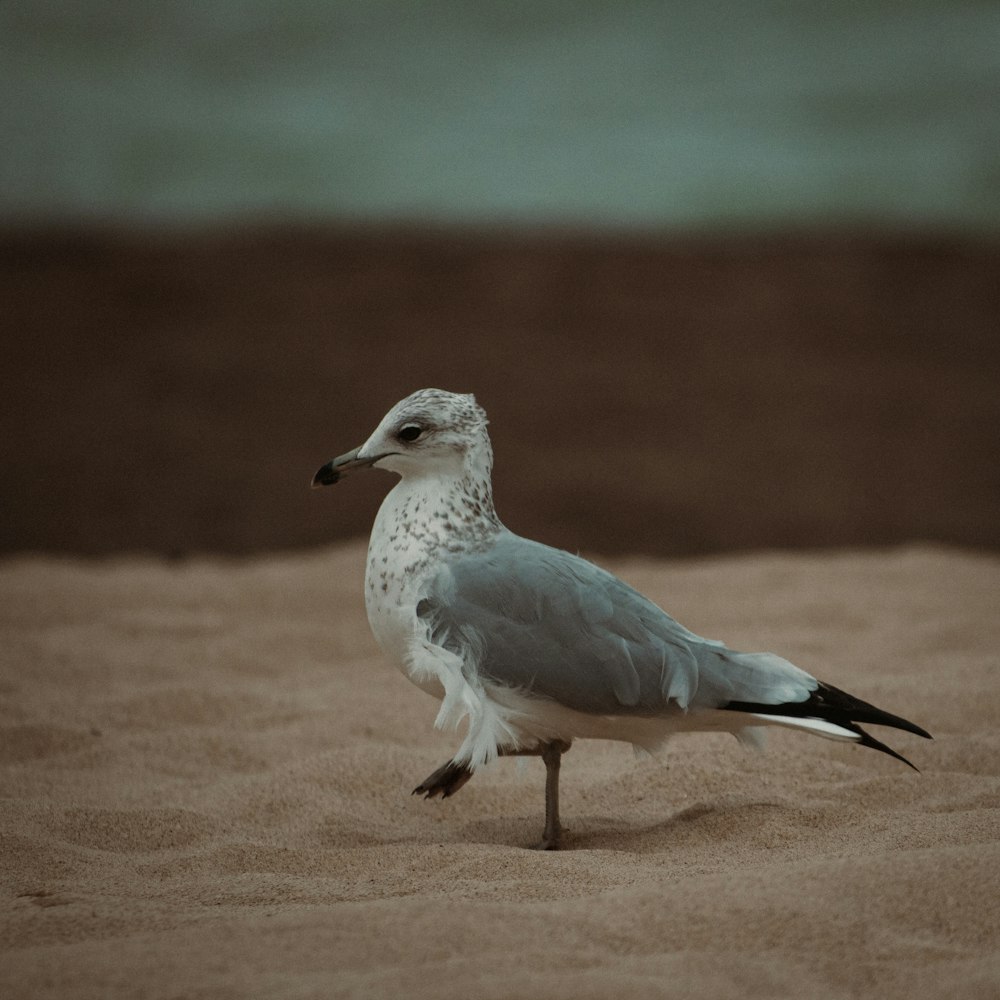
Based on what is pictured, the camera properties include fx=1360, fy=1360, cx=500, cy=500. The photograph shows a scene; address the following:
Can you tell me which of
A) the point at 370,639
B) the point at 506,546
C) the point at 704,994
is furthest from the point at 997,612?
the point at 704,994

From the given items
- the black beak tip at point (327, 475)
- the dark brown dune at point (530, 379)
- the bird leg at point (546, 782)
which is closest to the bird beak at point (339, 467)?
the black beak tip at point (327, 475)

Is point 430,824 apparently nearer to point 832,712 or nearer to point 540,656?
point 540,656

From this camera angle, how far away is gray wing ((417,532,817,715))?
8.91 feet

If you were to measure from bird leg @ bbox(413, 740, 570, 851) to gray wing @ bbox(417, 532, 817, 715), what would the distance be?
20 cm

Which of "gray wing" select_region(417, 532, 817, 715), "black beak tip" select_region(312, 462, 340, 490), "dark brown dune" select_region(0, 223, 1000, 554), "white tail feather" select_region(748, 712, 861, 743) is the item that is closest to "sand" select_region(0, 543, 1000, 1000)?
"white tail feather" select_region(748, 712, 861, 743)

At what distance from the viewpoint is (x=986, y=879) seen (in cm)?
218

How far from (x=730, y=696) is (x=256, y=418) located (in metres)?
6.55

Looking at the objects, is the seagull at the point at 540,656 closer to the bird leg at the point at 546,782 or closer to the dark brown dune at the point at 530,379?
the bird leg at the point at 546,782

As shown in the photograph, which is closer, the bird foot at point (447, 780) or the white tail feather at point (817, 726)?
the white tail feather at point (817, 726)

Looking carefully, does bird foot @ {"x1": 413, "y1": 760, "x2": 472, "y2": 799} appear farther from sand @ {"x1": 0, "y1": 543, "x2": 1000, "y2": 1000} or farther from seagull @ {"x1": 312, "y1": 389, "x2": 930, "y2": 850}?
sand @ {"x1": 0, "y1": 543, "x2": 1000, "y2": 1000}

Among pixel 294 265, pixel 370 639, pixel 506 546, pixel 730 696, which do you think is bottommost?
pixel 370 639

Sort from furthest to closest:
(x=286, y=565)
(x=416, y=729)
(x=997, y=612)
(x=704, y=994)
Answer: (x=286, y=565) → (x=997, y=612) → (x=416, y=729) → (x=704, y=994)

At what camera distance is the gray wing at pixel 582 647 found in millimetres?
2715

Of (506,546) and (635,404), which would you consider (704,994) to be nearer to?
(506,546)
